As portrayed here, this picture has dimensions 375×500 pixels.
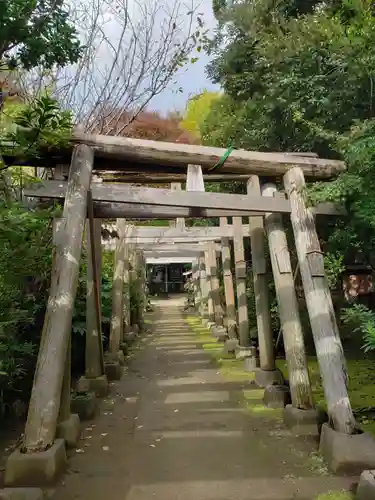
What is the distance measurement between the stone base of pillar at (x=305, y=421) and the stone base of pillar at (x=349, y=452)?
2.39 ft

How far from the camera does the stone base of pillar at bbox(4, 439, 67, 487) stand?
3590 mm

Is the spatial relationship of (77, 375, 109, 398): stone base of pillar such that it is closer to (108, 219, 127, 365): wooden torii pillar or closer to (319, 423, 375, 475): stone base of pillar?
(108, 219, 127, 365): wooden torii pillar

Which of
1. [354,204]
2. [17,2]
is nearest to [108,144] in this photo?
[17,2]

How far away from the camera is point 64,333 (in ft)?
13.4

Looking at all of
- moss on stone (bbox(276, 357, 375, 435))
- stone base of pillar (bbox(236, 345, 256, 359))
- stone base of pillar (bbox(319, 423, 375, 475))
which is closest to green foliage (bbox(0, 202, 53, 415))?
stone base of pillar (bbox(319, 423, 375, 475))

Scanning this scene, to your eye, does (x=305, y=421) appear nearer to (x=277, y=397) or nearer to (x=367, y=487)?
(x=277, y=397)

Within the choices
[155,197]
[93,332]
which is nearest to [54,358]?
[155,197]

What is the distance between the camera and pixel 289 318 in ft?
17.8

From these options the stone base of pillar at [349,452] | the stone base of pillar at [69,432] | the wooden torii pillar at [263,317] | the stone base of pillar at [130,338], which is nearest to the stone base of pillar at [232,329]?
the stone base of pillar at [130,338]

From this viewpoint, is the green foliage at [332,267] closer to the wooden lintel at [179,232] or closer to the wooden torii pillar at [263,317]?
the wooden torii pillar at [263,317]

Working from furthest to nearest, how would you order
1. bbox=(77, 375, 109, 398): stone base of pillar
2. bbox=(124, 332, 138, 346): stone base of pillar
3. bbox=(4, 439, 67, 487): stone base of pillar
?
bbox=(124, 332, 138, 346): stone base of pillar < bbox=(77, 375, 109, 398): stone base of pillar < bbox=(4, 439, 67, 487): stone base of pillar

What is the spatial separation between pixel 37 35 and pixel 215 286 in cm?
1054

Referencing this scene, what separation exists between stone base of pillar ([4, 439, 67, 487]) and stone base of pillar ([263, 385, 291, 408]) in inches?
122

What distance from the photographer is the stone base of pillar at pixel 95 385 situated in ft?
22.2
